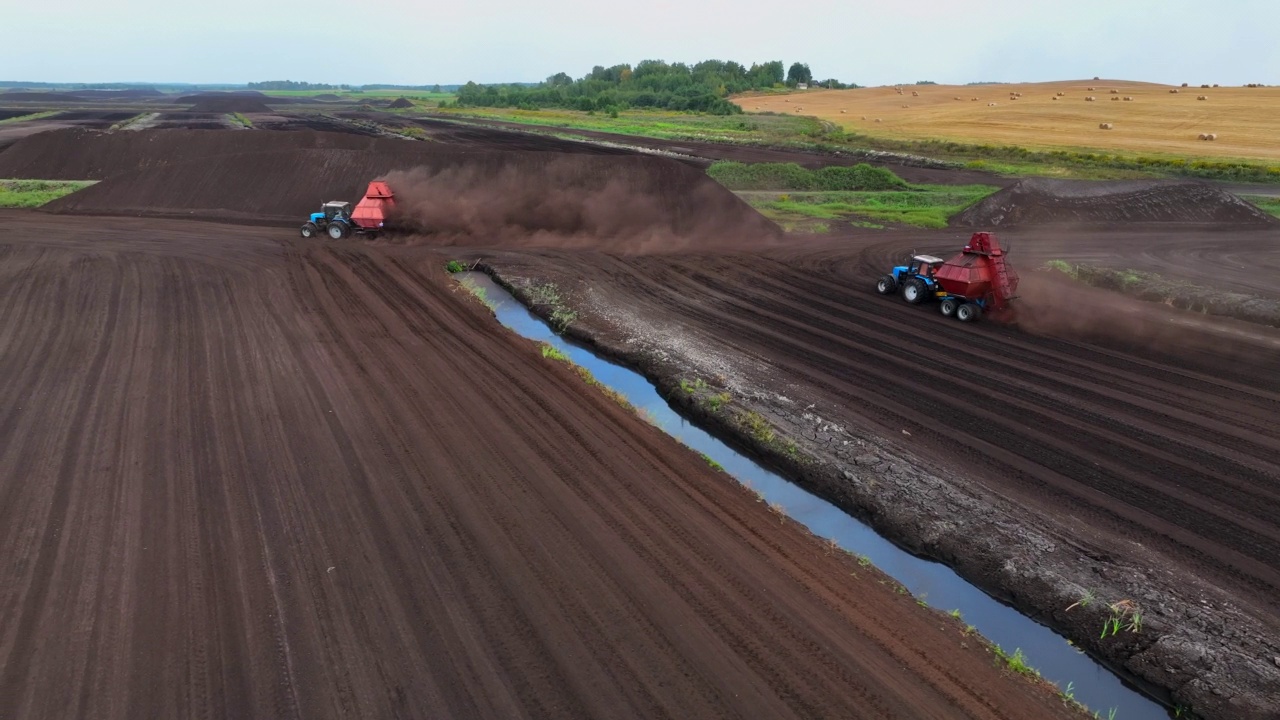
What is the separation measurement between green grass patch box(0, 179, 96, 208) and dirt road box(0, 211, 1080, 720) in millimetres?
26657

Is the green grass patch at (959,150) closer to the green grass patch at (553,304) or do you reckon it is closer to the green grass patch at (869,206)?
the green grass patch at (869,206)

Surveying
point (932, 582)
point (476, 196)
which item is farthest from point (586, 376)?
point (476, 196)

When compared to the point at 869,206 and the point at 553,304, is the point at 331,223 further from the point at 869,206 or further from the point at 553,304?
the point at 869,206

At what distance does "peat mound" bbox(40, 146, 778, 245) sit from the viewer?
31188mm

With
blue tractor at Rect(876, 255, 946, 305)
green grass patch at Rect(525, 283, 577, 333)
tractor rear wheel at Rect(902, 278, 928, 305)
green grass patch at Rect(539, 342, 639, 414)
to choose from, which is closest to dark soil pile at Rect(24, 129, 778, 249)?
green grass patch at Rect(525, 283, 577, 333)

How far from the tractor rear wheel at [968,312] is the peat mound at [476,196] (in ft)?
39.2

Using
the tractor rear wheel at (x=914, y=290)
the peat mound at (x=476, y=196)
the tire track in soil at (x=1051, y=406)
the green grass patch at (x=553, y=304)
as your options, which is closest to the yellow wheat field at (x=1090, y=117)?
the peat mound at (x=476, y=196)

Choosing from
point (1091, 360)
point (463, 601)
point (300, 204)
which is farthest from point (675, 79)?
point (463, 601)

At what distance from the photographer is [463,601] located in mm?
8969

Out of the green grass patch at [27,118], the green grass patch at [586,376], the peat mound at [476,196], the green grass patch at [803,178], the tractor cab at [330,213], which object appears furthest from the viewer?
the green grass patch at [27,118]

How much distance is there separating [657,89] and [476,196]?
392 ft

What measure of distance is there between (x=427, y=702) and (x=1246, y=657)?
9.85 meters

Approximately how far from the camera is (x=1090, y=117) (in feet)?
231

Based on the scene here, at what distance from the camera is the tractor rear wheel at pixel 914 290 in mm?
22172
